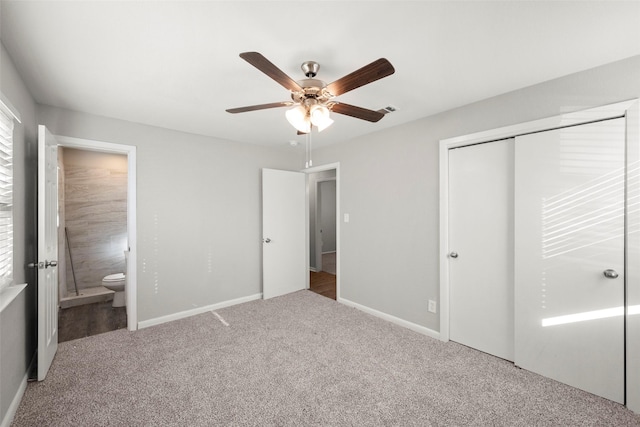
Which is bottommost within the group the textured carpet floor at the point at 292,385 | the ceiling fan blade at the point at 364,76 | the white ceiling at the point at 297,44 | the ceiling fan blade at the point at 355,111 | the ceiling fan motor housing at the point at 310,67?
the textured carpet floor at the point at 292,385

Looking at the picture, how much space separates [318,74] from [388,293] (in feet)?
8.35

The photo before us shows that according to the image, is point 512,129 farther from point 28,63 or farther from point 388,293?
point 28,63

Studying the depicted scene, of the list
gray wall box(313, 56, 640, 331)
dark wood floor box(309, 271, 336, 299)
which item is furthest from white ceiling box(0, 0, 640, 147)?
dark wood floor box(309, 271, 336, 299)

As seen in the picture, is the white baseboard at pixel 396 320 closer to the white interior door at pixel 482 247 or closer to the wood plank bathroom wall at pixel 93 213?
the white interior door at pixel 482 247

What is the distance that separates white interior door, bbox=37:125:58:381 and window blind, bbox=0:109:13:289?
32 centimetres

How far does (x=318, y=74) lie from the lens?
6.52ft

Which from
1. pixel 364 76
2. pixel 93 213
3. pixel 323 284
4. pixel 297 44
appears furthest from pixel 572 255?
pixel 93 213

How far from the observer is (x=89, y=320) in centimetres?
332

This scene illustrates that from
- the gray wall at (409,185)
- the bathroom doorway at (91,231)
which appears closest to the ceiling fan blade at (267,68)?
the gray wall at (409,185)

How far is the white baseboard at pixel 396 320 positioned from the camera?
287 cm

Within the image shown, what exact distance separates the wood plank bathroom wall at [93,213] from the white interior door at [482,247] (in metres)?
4.93

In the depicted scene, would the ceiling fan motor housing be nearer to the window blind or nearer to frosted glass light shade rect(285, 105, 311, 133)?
frosted glass light shade rect(285, 105, 311, 133)

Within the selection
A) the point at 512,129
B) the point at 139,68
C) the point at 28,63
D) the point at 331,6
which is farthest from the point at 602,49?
the point at 28,63

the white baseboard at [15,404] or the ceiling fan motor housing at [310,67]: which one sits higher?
the ceiling fan motor housing at [310,67]
